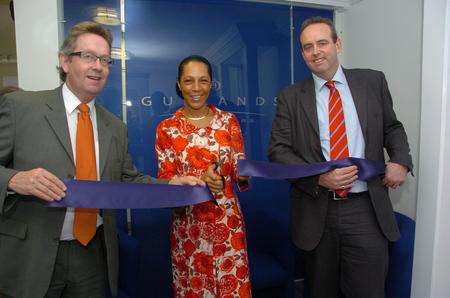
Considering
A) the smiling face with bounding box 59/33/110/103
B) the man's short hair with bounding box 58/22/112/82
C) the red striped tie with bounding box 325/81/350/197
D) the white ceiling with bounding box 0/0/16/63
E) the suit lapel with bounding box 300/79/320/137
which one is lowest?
the red striped tie with bounding box 325/81/350/197

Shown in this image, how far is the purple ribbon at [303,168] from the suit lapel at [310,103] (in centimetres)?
24

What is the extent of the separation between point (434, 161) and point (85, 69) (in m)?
2.24

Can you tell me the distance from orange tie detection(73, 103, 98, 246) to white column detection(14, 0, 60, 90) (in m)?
1.24

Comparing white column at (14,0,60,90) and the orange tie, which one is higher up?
white column at (14,0,60,90)

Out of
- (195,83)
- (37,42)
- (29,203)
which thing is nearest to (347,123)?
(195,83)

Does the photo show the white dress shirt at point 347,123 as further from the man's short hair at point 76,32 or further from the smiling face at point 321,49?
the man's short hair at point 76,32

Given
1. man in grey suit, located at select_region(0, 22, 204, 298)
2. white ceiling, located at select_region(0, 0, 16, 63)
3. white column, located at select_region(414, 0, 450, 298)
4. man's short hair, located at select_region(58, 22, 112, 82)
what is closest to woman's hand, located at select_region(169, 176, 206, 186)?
man in grey suit, located at select_region(0, 22, 204, 298)

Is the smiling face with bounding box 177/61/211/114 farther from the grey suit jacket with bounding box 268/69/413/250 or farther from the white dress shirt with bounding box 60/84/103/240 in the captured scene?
the white dress shirt with bounding box 60/84/103/240

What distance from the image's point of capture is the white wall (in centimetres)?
271

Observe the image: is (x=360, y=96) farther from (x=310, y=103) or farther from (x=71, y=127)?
(x=71, y=127)

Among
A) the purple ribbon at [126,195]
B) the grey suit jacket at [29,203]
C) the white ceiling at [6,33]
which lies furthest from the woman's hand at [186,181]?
the white ceiling at [6,33]

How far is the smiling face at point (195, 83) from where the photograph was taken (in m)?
2.30

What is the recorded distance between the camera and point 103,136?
1.85 meters

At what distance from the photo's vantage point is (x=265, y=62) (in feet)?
11.3
